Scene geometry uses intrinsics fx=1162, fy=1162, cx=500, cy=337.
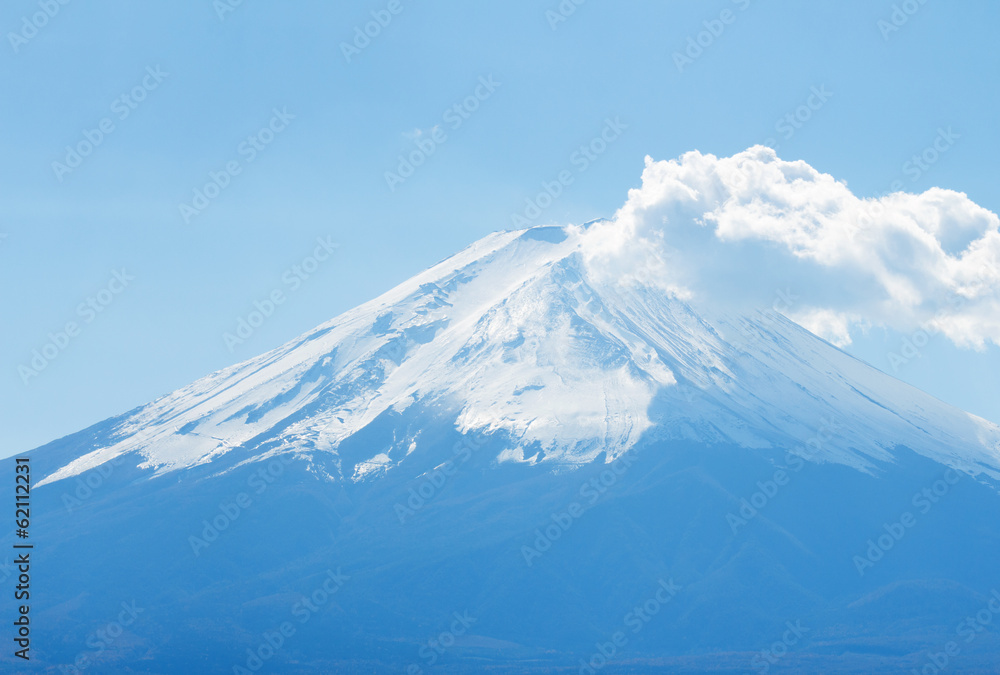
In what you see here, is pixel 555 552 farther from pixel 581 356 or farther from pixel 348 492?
pixel 581 356

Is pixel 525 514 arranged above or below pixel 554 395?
below

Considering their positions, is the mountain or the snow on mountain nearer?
the mountain

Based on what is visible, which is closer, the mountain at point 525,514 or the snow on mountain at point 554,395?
the mountain at point 525,514

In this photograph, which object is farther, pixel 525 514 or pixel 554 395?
pixel 554 395

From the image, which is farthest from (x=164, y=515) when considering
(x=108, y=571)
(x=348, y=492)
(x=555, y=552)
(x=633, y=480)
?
(x=633, y=480)
